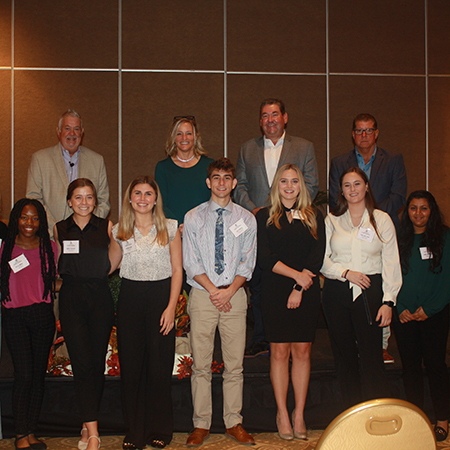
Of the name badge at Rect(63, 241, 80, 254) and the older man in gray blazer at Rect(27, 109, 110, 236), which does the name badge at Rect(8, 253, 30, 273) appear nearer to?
the name badge at Rect(63, 241, 80, 254)

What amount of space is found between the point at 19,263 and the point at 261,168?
1.81 meters

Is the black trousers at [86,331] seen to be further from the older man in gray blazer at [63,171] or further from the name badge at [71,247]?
the older man in gray blazer at [63,171]

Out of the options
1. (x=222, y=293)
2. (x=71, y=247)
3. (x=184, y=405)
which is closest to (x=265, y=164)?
(x=222, y=293)

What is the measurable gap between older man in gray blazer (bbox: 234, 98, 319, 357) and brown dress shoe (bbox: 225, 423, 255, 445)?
24.7 inches

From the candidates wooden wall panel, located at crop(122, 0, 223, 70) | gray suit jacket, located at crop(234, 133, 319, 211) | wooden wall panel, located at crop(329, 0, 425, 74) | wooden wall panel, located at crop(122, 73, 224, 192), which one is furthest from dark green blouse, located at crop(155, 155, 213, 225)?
wooden wall panel, located at crop(329, 0, 425, 74)

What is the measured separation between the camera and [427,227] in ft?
9.62

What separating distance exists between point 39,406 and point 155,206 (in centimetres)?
138

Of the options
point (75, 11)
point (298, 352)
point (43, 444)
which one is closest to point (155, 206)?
point (298, 352)

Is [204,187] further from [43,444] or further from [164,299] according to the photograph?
[43,444]

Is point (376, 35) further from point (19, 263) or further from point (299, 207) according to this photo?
point (19, 263)

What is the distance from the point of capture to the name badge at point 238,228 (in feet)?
9.14

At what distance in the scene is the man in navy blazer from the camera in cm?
345

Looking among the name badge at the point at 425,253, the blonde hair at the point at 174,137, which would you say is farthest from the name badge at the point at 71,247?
the name badge at the point at 425,253

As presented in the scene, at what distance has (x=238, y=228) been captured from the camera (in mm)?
2795
